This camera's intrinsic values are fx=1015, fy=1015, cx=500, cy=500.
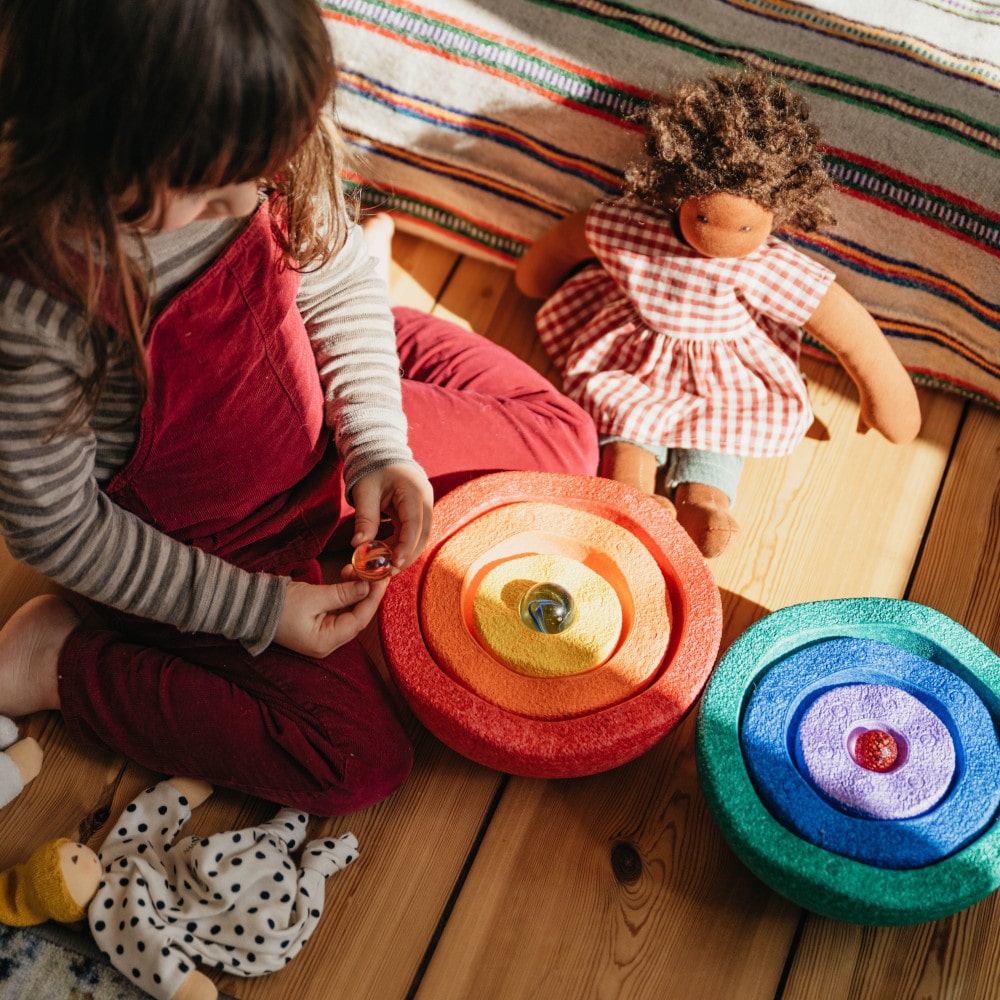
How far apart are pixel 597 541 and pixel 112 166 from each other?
1.69 ft

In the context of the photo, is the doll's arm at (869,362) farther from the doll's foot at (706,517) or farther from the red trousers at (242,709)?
the red trousers at (242,709)

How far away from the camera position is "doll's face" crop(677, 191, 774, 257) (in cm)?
89

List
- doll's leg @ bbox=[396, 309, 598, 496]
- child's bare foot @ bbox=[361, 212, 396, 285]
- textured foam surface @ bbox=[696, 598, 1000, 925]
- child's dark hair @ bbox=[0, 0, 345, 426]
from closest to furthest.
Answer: child's dark hair @ bbox=[0, 0, 345, 426] < textured foam surface @ bbox=[696, 598, 1000, 925] < doll's leg @ bbox=[396, 309, 598, 496] < child's bare foot @ bbox=[361, 212, 396, 285]

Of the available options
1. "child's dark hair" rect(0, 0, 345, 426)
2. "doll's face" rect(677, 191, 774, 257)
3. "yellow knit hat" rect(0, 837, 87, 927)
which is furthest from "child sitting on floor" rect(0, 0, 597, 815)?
"doll's face" rect(677, 191, 774, 257)

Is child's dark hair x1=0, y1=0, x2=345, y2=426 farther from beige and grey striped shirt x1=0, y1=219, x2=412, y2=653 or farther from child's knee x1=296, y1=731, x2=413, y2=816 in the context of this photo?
child's knee x1=296, y1=731, x2=413, y2=816

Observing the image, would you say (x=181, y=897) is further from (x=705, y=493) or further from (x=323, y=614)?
(x=705, y=493)

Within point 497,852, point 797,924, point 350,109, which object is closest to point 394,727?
point 497,852

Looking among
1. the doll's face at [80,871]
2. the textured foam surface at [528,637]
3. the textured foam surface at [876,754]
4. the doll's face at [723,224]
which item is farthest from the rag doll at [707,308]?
the doll's face at [80,871]

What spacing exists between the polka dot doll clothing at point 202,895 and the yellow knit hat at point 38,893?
0.08 ft

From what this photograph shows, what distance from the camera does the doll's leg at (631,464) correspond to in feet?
3.35

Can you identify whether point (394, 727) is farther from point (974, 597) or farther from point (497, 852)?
point (974, 597)

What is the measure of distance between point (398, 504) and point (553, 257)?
1.28 ft

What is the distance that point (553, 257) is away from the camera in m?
1.09

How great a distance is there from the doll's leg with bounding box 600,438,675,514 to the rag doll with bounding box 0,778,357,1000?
44 cm
